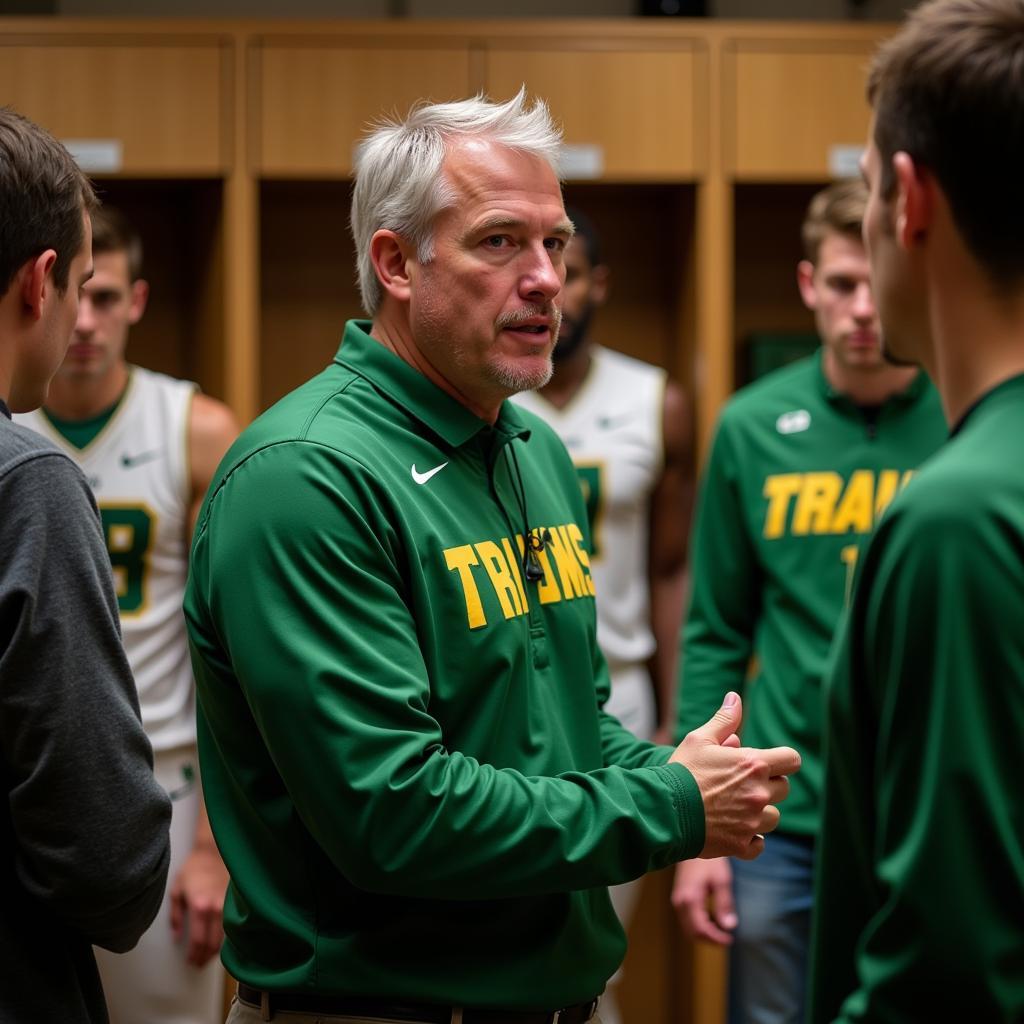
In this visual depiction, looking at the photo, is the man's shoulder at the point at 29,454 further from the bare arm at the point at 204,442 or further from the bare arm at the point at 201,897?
the bare arm at the point at 204,442

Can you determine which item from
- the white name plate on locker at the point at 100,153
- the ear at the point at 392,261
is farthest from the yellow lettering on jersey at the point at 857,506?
the white name plate on locker at the point at 100,153

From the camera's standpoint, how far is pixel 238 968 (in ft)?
4.80

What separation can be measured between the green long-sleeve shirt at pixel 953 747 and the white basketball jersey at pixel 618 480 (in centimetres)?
227

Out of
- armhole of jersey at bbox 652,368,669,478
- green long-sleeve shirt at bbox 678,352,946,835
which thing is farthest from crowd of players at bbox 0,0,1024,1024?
armhole of jersey at bbox 652,368,669,478

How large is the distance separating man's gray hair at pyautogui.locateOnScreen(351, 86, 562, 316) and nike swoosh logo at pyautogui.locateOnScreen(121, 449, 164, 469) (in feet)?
4.03

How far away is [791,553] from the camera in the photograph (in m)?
2.39

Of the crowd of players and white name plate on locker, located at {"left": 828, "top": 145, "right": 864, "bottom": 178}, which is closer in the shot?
the crowd of players

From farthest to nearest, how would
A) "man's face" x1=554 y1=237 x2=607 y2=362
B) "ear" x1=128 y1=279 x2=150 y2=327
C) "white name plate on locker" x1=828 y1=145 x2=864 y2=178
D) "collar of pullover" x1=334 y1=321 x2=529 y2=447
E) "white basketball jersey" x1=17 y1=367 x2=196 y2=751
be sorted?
1. "white name plate on locker" x1=828 y1=145 x2=864 y2=178
2. "man's face" x1=554 y1=237 x2=607 y2=362
3. "ear" x1=128 y1=279 x2=150 y2=327
4. "white basketball jersey" x1=17 y1=367 x2=196 y2=751
5. "collar of pullover" x1=334 y1=321 x2=529 y2=447

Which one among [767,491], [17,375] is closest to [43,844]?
[17,375]

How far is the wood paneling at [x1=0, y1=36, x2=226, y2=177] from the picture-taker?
3211 mm

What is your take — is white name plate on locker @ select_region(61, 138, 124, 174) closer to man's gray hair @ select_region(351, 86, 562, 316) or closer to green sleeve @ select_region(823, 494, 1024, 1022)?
man's gray hair @ select_region(351, 86, 562, 316)

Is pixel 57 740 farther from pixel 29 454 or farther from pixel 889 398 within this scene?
pixel 889 398

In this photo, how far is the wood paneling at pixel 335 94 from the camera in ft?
10.7

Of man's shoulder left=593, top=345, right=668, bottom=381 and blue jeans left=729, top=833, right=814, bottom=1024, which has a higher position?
man's shoulder left=593, top=345, right=668, bottom=381
